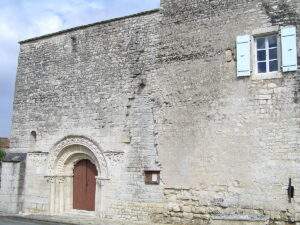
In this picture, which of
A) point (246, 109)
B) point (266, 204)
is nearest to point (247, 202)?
point (266, 204)

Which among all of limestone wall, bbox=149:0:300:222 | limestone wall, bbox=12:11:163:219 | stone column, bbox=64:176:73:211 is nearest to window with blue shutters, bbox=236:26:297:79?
limestone wall, bbox=149:0:300:222

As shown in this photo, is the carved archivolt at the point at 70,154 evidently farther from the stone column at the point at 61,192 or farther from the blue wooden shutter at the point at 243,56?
the blue wooden shutter at the point at 243,56

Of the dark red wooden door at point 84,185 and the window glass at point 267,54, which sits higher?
the window glass at point 267,54

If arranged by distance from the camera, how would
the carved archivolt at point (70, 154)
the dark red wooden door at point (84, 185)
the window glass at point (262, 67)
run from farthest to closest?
1. the dark red wooden door at point (84, 185)
2. the carved archivolt at point (70, 154)
3. the window glass at point (262, 67)

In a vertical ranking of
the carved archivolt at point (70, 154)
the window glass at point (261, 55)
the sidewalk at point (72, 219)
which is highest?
the window glass at point (261, 55)

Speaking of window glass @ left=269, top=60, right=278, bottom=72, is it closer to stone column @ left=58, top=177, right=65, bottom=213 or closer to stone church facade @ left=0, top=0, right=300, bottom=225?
stone church facade @ left=0, top=0, right=300, bottom=225

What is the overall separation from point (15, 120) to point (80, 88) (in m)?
2.97

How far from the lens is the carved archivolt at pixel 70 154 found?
13.0 metres

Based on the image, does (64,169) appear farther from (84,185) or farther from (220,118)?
(220,118)

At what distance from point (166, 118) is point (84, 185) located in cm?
369

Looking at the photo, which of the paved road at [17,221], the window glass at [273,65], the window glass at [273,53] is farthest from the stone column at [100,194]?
the window glass at [273,53]

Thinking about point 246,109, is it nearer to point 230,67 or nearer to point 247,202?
point 230,67

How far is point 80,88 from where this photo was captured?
44.6 ft

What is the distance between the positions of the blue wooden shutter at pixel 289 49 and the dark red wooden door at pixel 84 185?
6.35 meters
